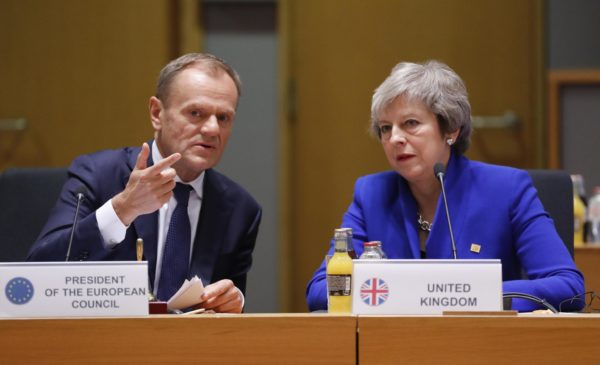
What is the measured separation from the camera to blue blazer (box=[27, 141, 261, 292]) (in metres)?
2.65

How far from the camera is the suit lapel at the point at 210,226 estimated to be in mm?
2783

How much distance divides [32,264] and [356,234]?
1.20 metres

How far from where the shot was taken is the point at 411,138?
2.77 metres

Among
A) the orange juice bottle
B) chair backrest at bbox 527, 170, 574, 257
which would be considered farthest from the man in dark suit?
chair backrest at bbox 527, 170, 574, 257

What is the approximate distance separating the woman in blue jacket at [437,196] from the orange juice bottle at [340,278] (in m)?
0.37

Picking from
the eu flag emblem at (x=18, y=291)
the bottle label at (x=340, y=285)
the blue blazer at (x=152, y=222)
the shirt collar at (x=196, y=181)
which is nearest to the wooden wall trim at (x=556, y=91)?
the blue blazer at (x=152, y=222)

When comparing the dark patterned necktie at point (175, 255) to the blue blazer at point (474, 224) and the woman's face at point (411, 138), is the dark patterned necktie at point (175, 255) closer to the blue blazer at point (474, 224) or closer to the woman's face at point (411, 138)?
the blue blazer at point (474, 224)

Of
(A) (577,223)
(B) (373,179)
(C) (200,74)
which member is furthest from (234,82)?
(A) (577,223)

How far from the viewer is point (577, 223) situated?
388cm

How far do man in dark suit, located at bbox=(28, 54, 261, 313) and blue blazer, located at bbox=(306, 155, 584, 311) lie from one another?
35cm

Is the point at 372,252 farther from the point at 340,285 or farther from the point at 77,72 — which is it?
the point at 77,72
